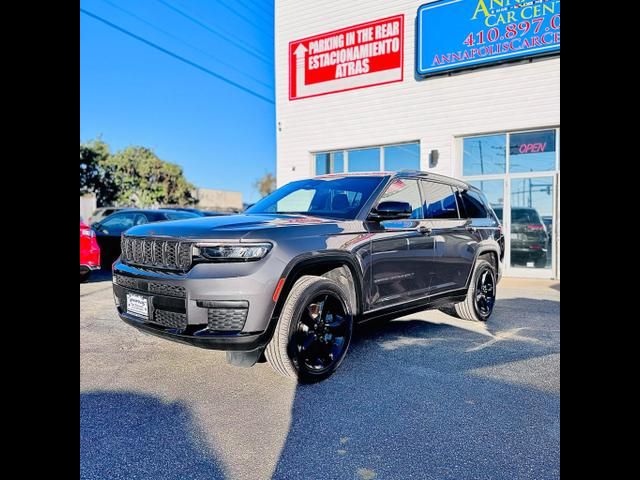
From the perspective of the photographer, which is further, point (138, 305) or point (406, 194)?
point (406, 194)

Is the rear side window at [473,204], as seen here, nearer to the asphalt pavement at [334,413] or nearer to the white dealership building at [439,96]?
the asphalt pavement at [334,413]

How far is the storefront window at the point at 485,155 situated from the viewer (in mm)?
10805

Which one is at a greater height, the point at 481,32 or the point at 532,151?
the point at 481,32

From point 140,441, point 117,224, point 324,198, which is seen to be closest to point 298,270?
point 324,198

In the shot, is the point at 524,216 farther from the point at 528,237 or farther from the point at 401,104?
the point at 401,104

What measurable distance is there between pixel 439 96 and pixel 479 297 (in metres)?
6.91

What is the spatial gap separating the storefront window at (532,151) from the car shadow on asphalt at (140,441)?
965 cm

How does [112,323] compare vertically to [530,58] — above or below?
below

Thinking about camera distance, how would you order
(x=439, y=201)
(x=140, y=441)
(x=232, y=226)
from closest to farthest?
(x=140, y=441) < (x=232, y=226) < (x=439, y=201)

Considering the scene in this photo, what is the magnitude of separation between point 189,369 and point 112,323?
2246 millimetres

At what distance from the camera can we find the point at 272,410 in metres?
3.13

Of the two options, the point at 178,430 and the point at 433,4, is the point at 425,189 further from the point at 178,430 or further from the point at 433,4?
the point at 433,4

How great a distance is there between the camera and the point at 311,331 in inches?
145
